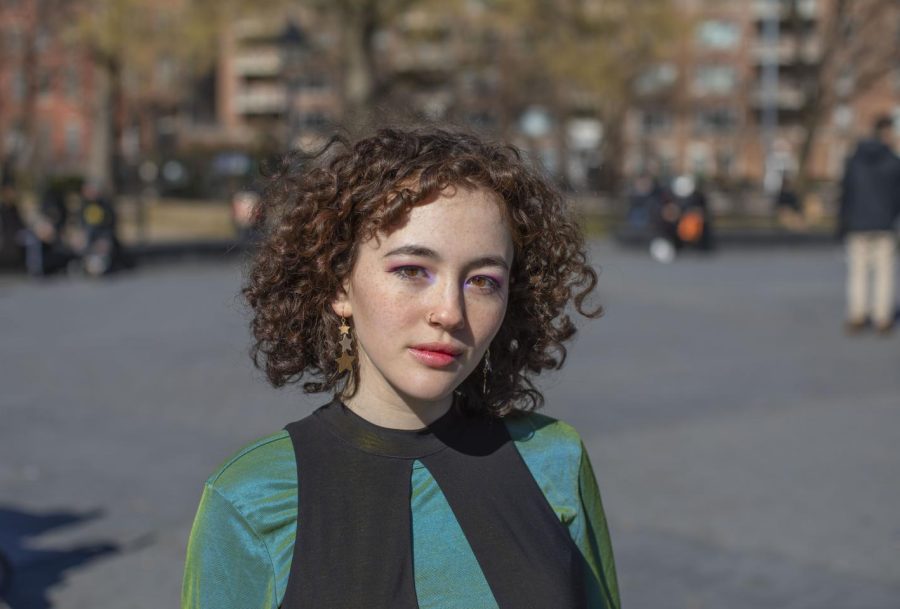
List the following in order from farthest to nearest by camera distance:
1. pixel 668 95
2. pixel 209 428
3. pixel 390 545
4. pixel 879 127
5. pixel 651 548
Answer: pixel 668 95 < pixel 879 127 < pixel 209 428 < pixel 651 548 < pixel 390 545

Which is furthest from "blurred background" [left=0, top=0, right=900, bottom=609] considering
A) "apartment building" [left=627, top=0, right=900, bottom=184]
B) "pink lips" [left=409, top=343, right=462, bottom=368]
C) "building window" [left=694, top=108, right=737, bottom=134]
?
"building window" [left=694, top=108, right=737, bottom=134]

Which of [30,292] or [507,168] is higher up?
[507,168]

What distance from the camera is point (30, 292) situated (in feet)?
54.7

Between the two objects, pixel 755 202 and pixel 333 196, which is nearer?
pixel 333 196

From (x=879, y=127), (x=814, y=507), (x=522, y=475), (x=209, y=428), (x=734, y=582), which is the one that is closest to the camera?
(x=522, y=475)

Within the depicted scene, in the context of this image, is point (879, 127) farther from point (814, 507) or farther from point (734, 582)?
point (734, 582)

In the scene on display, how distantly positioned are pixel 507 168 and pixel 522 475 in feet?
1.56

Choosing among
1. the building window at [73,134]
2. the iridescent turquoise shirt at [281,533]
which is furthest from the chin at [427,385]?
the building window at [73,134]

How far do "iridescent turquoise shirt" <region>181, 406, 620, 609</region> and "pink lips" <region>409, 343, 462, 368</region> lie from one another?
0.50 feet

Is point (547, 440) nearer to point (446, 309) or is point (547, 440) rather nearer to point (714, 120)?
point (446, 309)

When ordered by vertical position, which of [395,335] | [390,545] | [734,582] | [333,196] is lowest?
[734,582]

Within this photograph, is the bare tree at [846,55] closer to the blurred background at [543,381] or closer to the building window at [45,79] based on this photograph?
the blurred background at [543,381]

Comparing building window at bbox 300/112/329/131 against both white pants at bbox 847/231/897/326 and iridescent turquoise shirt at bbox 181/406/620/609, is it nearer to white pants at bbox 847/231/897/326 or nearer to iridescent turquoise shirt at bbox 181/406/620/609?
iridescent turquoise shirt at bbox 181/406/620/609

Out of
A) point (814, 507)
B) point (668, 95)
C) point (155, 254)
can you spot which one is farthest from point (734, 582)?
point (668, 95)
